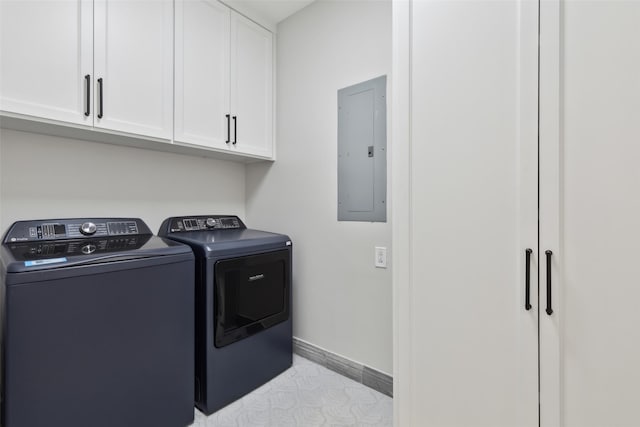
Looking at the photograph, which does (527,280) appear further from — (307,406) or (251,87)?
(251,87)

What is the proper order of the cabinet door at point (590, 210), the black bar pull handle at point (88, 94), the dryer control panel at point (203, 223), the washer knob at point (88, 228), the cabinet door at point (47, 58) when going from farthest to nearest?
the dryer control panel at point (203, 223), the washer knob at point (88, 228), the black bar pull handle at point (88, 94), the cabinet door at point (47, 58), the cabinet door at point (590, 210)

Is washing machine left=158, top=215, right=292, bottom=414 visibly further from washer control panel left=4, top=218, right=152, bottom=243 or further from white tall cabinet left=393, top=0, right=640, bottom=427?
white tall cabinet left=393, top=0, right=640, bottom=427

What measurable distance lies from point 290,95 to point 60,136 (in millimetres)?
1482

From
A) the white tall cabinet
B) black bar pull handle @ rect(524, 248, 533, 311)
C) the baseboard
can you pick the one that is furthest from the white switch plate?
black bar pull handle @ rect(524, 248, 533, 311)

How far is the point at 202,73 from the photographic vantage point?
1.94 m

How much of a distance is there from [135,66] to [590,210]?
7.04ft

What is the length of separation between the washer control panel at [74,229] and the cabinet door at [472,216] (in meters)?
1.73

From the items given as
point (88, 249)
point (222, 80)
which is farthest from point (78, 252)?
point (222, 80)

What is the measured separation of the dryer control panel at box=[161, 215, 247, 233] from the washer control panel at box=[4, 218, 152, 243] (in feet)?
0.51

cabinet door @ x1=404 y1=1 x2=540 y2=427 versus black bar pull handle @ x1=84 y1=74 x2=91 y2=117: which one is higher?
black bar pull handle @ x1=84 y1=74 x2=91 y2=117

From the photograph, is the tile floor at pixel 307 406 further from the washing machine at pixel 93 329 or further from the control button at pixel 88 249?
the control button at pixel 88 249

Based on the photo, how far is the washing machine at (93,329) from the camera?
111cm

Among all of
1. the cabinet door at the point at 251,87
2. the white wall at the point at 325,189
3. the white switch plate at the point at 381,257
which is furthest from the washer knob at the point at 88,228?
the white switch plate at the point at 381,257

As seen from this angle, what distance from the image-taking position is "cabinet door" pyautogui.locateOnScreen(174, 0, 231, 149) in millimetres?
1836
